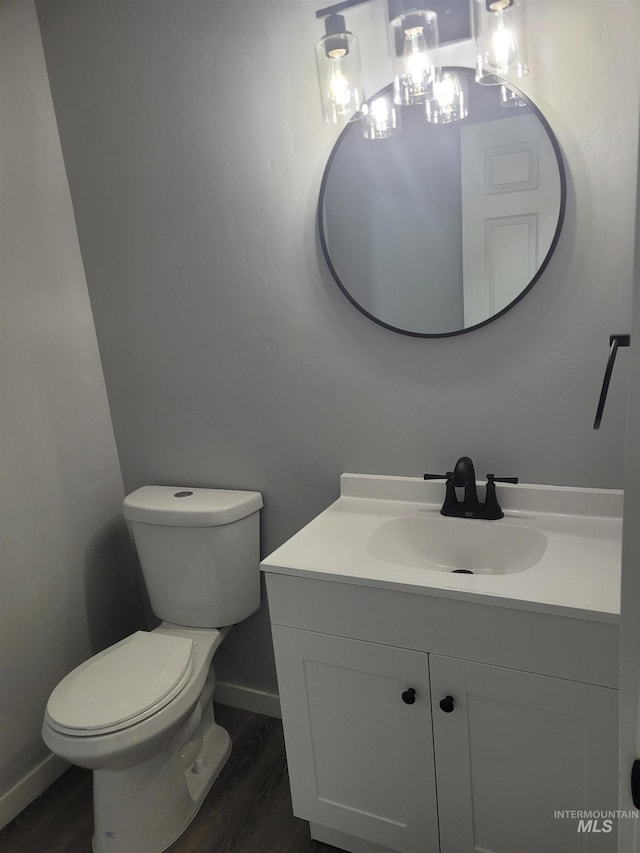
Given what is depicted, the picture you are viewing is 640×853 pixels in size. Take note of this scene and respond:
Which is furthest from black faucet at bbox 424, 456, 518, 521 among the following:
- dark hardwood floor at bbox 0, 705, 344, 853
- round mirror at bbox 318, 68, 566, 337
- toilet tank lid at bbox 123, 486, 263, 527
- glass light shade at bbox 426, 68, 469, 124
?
dark hardwood floor at bbox 0, 705, 344, 853

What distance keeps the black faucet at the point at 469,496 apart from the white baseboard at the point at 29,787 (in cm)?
149

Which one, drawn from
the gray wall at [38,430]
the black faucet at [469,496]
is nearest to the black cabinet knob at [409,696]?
the black faucet at [469,496]

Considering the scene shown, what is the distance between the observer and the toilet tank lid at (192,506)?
1.74m

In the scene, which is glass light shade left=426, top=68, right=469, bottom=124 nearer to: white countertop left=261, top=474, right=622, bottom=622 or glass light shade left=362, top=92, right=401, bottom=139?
glass light shade left=362, top=92, right=401, bottom=139

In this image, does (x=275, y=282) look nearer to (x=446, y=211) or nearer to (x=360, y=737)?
(x=446, y=211)

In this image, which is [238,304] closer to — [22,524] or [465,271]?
[465,271]

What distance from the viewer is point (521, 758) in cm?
120

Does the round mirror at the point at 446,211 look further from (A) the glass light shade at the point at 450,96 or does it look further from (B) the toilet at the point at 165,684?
(B) the toilet at the point at 165,684

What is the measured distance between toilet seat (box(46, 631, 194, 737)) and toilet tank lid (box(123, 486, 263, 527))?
0.35m

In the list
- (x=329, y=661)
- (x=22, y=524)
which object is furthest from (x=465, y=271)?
(x=22, y=524)

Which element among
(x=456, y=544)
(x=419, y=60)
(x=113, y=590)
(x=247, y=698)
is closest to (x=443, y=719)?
(x=456, y=544)

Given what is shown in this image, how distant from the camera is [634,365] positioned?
1.73 ft

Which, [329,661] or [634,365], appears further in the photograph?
[329,661]

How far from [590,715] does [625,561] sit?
0.72 m
